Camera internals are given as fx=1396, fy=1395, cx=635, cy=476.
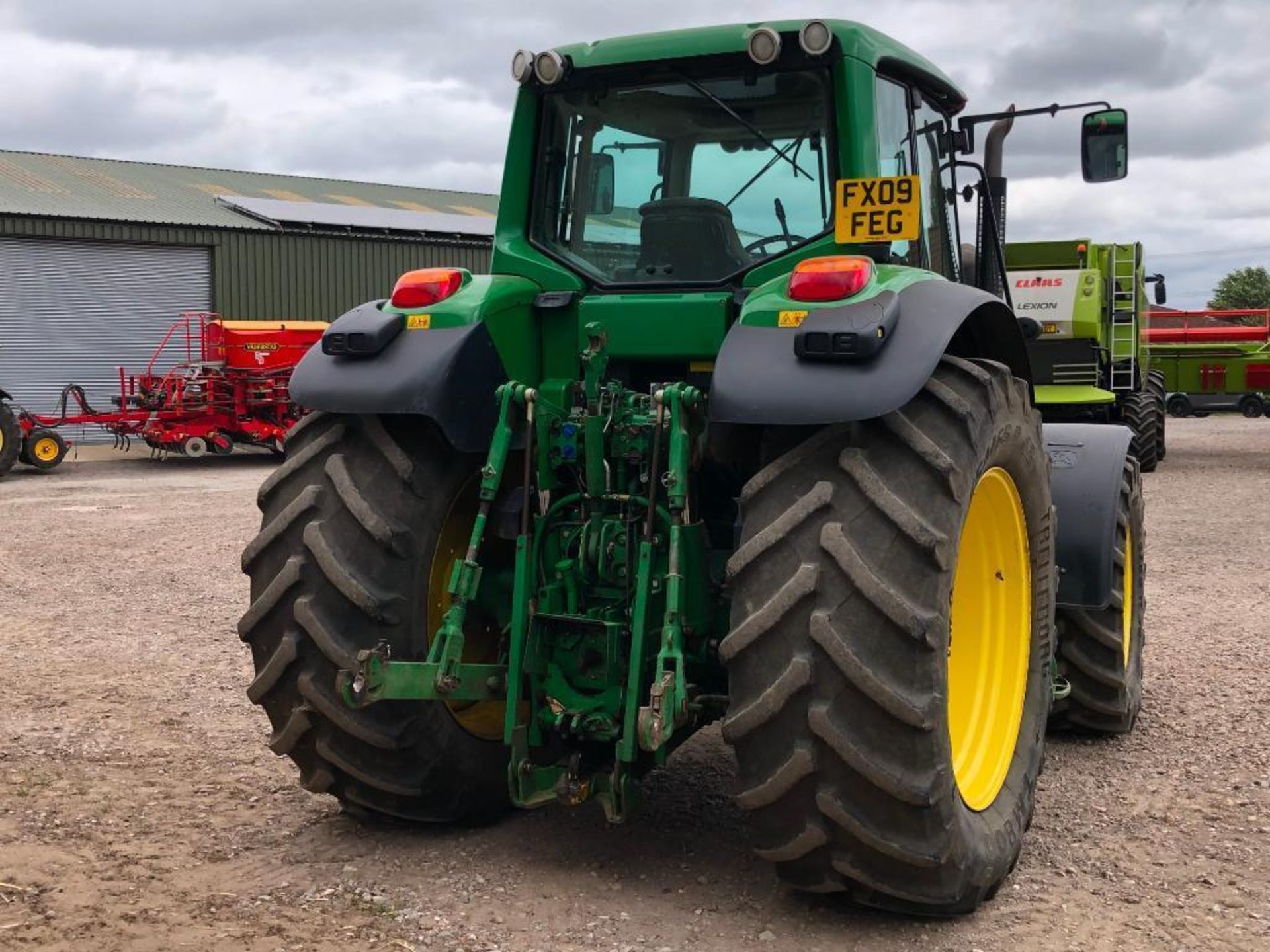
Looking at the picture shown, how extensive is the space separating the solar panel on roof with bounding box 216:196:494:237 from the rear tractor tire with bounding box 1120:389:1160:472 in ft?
50.9

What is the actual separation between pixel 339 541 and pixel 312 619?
0.78 ft

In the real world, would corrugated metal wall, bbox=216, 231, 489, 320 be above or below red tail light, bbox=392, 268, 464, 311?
above

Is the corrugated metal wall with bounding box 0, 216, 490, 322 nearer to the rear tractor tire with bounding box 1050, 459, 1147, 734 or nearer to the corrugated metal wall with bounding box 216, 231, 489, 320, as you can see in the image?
the corrugated metal wall with bounding box 216, 231, 489, 320

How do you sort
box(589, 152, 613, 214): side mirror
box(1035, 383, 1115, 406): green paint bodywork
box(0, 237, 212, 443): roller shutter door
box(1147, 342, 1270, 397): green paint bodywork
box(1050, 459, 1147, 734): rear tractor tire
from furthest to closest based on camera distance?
box(0, 237, 212, 443): roller shutter door → box(1147, 342, 1270, 397): green paint bodywork → box(1035, 383, 1115, 406): green paint bodywork → box(1050, 459, 1147, 734): rear tractor tire → box(589, 152, 613, 214): side mirror

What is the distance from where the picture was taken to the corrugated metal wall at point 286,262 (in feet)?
79.2

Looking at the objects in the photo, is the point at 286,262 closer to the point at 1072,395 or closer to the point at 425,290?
the point at 1072,395

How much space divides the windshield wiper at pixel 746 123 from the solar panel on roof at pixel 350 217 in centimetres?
2271

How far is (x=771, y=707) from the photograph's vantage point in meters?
3.42

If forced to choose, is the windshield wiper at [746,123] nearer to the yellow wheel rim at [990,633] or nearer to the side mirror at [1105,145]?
the yellow wheel rim at [990,633]

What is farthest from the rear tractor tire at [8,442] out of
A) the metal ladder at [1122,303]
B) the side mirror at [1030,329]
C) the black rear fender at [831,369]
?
the black rear fender at [831,369]

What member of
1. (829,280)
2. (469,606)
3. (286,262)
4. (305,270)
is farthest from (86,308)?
(829,280)

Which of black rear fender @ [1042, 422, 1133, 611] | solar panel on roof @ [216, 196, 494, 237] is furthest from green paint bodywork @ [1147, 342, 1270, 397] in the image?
black rear fender @ [1042, 422, 1133, 611]

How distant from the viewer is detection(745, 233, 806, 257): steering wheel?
437cm

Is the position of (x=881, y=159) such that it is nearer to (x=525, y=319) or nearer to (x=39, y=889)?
(x=525, y=319)
